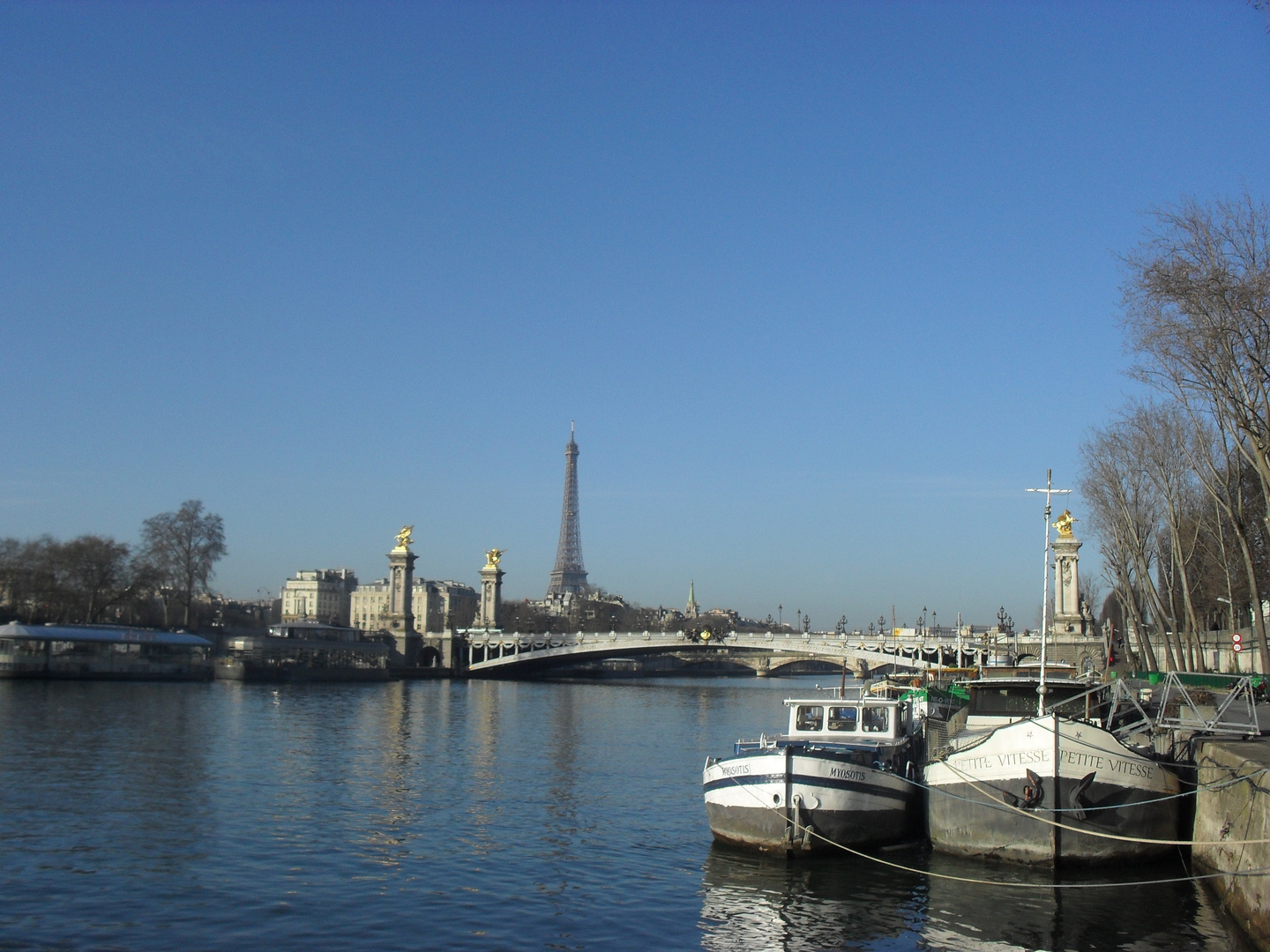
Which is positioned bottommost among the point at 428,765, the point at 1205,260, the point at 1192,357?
the point at 428,765

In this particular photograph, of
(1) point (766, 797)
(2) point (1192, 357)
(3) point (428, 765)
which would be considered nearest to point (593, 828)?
(1) point (766, 797)

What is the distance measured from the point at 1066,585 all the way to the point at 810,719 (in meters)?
62.4

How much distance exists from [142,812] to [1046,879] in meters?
20.1

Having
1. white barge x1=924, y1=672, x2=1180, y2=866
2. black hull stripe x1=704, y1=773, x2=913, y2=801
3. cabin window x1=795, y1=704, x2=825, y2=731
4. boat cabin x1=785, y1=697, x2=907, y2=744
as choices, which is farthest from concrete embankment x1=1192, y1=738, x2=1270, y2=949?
cabin window x1=795, y1=704, x2=825, y2=731

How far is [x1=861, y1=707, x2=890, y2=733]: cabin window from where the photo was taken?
27609 millimetres

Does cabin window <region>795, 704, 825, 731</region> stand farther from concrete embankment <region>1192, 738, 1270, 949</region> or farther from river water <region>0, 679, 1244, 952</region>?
concrete embankment <region>1192, 738, 1270, 949</region>

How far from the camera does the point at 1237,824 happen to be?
18.3m

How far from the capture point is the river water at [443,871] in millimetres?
18641

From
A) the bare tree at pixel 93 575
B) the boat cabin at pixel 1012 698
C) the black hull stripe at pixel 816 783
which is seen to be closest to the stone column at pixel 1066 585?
the boat cabin at pixel 1012 698

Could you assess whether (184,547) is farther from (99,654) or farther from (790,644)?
(790,644)

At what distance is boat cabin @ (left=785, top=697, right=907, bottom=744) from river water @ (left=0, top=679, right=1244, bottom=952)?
3.20 metres

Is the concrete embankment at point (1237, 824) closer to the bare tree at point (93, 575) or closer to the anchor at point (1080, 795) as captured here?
the anchor at point (1080, 795)

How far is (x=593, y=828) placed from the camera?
28.1m

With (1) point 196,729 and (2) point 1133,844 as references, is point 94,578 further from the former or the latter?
(2) point 1133,844
